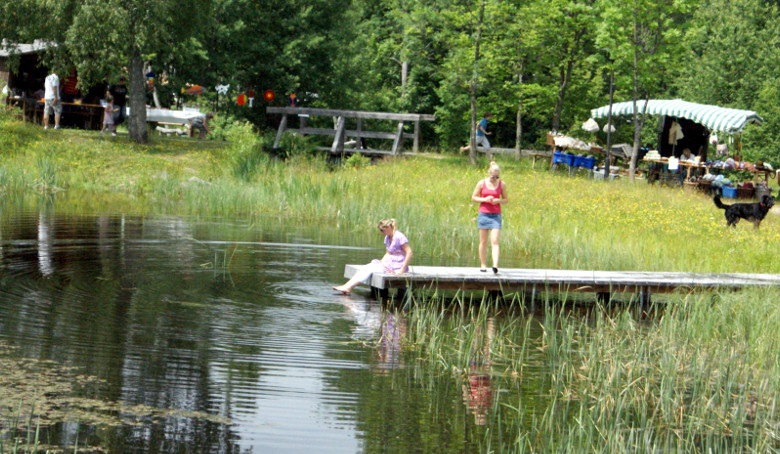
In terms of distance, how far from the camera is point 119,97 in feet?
115

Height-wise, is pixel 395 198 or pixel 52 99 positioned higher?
pixel 52 99

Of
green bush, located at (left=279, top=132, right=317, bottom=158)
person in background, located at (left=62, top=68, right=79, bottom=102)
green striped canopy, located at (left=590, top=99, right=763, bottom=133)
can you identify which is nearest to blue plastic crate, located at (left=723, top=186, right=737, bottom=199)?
green striped canopy, located at (left=590, top=99, right=763, bottom=133)

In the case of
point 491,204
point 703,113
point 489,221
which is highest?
point 703,113

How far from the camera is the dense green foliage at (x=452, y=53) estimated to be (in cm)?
3041

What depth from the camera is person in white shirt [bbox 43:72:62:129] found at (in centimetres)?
3039

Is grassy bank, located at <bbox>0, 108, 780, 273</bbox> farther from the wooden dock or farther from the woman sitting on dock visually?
the woman sitting on dock

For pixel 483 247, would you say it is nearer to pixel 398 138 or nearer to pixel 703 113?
pixel 398 138

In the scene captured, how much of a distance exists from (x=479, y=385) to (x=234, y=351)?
2.40 meters

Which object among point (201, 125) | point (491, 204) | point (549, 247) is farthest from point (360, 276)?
point (201, 125)

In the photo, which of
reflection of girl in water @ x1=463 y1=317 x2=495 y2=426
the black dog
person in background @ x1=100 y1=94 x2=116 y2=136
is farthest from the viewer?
person in background @ x1=100 y1=94 x2=116 y2=136

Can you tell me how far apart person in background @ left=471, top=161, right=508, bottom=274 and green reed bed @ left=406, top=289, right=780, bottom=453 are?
1.80m

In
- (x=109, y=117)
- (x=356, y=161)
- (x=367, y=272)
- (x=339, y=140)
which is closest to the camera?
(x=367, y=272)

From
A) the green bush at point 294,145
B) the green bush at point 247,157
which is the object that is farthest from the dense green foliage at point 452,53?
the green bush at point 294,145

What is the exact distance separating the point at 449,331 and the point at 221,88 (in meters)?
31.4
